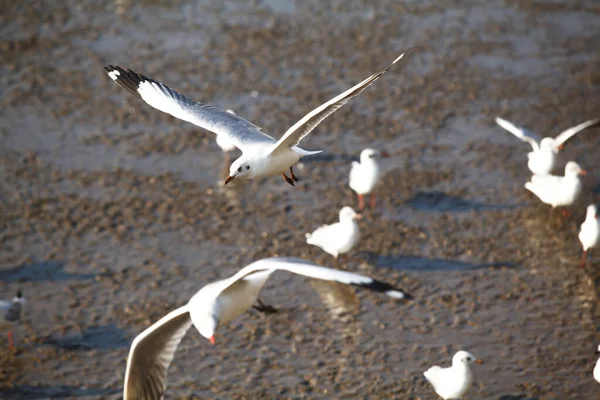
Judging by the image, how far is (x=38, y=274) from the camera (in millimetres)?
9359

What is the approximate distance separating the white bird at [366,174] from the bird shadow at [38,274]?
2.93m

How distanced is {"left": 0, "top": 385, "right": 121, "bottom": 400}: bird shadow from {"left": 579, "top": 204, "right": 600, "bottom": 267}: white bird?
15.4 ft

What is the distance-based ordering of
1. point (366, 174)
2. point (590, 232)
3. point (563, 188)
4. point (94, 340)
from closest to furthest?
point (94, 340), point (590, 232), point (563, 188), point (366, 174)

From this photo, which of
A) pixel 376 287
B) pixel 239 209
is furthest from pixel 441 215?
pixel 376 287

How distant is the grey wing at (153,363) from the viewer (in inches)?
275

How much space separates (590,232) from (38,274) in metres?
5.39

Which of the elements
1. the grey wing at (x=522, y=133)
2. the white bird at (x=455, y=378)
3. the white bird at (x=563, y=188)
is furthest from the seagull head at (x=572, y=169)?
the white bird at (x=455, y=378)

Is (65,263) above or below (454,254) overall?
below

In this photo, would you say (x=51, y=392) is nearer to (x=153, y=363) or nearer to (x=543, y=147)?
(x=153, y=363)

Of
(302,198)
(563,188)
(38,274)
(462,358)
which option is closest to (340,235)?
(302,198)

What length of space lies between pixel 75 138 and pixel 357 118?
11.7 feet

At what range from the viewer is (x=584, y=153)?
11477 millimetres

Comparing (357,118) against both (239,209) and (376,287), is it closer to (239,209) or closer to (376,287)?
(239,209)

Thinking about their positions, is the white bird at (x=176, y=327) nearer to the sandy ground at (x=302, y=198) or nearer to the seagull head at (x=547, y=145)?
the sandy ground at (x=302, y=198)
